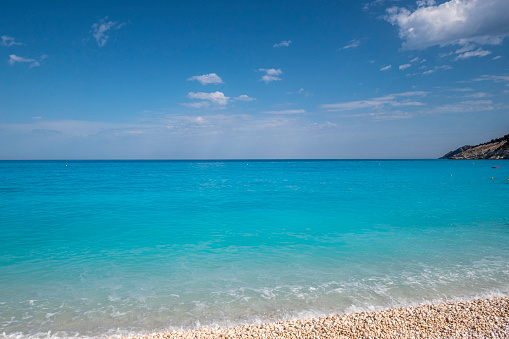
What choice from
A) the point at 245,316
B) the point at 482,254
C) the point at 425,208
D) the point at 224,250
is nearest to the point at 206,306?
the point at 245,316

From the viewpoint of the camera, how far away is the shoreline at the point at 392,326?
5.01 meters

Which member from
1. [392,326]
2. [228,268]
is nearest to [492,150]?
[228,268]

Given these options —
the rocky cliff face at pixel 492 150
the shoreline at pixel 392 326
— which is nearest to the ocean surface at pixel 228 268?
the shoreline at pixel 392 326

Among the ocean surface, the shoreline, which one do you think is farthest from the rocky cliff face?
the shoreline

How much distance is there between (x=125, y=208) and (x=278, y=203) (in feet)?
40.4

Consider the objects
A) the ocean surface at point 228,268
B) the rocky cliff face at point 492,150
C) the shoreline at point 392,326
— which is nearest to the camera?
the shoreline at point 392,326

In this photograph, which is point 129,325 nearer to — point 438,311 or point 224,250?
point 224,250

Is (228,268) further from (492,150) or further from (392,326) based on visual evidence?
(492,150)

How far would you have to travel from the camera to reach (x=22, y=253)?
1061 cm

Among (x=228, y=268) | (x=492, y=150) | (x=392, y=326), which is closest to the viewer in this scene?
(x=392, y=326)

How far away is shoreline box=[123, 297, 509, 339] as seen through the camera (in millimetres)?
5012

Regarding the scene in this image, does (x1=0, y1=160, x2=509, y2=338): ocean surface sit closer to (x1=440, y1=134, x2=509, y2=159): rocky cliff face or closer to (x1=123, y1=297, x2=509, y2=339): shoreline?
(x1=123, y1=297, x2=509, y2=339): shoreline

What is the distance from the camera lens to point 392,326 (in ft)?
17.2

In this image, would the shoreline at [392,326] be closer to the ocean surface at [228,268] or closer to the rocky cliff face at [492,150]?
the ocean surface at [228,268]
